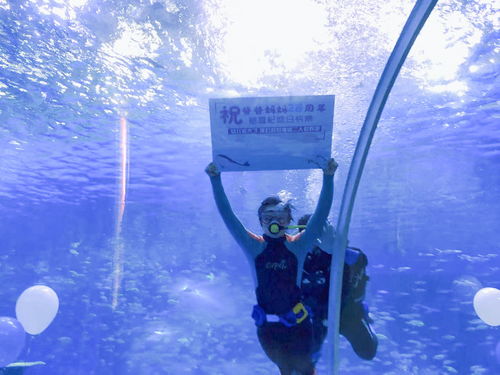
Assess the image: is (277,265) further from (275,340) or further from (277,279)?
(275,340)

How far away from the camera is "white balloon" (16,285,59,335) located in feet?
38.5

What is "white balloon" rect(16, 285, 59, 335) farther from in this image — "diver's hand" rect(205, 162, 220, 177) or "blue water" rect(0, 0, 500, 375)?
"diver's hand" rect(205, 162, 220, 177)

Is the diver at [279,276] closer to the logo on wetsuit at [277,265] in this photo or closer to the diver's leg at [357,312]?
the logo on wetsuit at [277,265]

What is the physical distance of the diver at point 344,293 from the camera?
237 inches

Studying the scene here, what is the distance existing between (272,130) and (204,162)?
15.5 meters

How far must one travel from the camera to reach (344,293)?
6148 millimetres

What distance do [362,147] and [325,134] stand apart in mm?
503

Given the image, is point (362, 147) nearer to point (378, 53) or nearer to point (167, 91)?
point (378, 53)

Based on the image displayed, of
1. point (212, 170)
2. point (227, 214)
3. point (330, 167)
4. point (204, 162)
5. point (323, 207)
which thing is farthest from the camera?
point (204, 162)

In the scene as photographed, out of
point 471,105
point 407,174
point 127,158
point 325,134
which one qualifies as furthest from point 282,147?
point 407,174

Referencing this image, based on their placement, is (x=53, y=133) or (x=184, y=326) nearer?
(x=53, y=133)

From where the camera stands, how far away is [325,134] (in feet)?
12.8

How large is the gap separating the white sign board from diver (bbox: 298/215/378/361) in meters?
2.10

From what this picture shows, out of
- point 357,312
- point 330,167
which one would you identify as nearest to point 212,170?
point 330,167
